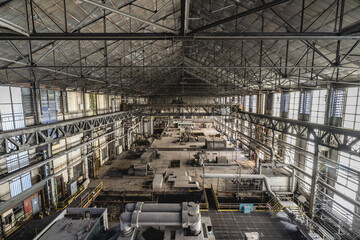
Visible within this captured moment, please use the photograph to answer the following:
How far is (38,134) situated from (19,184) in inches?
154

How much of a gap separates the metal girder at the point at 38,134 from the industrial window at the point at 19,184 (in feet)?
7.84

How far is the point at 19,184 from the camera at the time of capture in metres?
Answer: 12.3

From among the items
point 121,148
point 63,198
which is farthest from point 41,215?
point 121,148

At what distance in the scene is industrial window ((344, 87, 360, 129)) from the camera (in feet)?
40.3

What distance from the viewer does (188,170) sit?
2241 centimetres

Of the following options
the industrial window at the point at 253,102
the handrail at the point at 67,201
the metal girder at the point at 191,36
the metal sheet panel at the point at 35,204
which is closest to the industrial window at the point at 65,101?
the metal sheet panel at the point at 35,204

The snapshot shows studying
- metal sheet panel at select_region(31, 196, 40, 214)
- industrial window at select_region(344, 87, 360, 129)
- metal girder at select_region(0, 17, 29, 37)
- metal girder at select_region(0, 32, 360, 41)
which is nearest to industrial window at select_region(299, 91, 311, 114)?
industrial window at select_region(344, 87, 360, 129)

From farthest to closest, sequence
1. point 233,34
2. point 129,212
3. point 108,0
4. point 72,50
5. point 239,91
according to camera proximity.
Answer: point 239,91, point 72,50, point 108,0, point 129,212, point 233,34

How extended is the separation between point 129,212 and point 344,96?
1693 centimetres

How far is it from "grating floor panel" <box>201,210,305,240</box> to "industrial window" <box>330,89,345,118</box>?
910 cm

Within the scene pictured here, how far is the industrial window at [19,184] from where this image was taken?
1186 centimetres

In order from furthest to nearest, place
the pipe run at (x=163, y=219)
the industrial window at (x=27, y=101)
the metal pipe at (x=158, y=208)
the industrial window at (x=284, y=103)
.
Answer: the industrial window at (x=284, y=103) < the industrial window at (x=27, y=101) < the metal pipe at (x=158, y=208) < the pipe run at (x=163, y=219)

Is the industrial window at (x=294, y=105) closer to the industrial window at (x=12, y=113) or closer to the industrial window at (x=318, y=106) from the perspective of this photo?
the industrial window at (x=318, y=106)

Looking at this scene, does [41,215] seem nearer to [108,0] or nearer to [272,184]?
[108,0]
